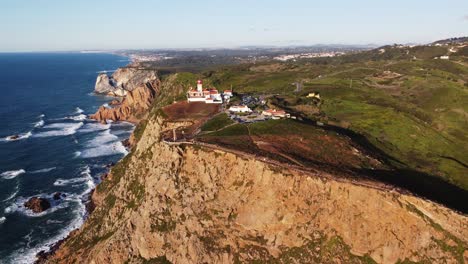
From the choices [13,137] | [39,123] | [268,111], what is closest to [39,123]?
[39,123]

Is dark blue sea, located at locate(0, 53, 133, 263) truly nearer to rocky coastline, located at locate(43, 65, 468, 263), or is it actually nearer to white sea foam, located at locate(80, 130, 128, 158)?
white sea foam, located at locate(80, 130, 128, 158)

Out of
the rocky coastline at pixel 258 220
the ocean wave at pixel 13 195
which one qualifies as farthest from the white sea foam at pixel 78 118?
the rocky coastline at pixel 258 220

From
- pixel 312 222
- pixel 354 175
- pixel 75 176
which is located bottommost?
pixel 75 176

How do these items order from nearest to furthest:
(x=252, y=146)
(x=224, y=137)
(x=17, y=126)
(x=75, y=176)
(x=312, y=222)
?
(x=312, y=222)
(x=252, y=146)
(x=224, y=137)
(x=75, y=176)
(x=17, y=126)

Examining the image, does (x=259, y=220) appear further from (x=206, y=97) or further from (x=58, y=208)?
(x=58, y=208)

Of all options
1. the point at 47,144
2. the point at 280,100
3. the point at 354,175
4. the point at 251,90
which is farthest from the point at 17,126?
the point at 354,175

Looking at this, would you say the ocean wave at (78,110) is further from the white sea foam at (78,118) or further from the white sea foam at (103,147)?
the white sea foam at (103,147)

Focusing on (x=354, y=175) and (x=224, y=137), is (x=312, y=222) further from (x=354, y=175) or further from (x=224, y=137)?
(x=224, y=137)
